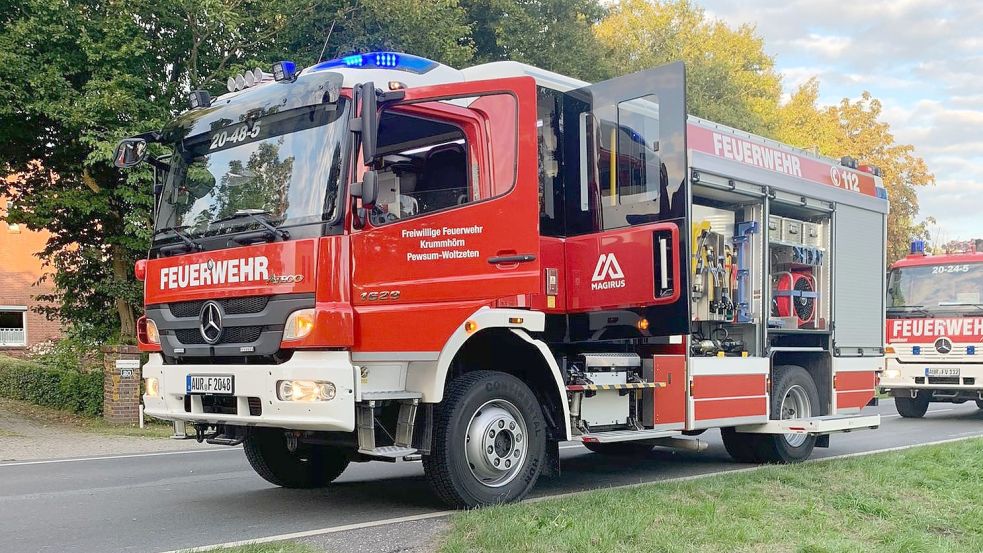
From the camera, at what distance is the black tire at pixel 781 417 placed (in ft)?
32.2

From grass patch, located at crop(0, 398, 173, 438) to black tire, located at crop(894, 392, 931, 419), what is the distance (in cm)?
1236

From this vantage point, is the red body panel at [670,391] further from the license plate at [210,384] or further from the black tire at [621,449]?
the license plate at [210,384]

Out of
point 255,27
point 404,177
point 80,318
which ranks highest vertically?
point 255,27

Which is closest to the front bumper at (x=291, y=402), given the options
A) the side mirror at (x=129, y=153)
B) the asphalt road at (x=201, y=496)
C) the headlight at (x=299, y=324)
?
the headlight at (x=299, y=324)

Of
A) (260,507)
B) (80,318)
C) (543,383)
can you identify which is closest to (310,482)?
(260,507)

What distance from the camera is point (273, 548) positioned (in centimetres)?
533

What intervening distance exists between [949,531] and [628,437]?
2393 mm

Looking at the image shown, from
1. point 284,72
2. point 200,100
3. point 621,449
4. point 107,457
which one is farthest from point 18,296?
point 284,72

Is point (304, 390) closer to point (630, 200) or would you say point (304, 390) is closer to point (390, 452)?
point (390, 452)

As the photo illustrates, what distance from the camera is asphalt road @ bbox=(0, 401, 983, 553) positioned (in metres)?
6.20

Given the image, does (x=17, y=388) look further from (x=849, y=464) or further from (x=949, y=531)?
(x=949, y=531)

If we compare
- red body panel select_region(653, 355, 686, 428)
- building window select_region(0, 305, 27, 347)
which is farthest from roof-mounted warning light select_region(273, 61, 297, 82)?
building window select_region(0, 305, 27, 347)

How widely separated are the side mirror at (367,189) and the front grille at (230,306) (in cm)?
91

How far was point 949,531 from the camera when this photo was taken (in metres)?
6.50
